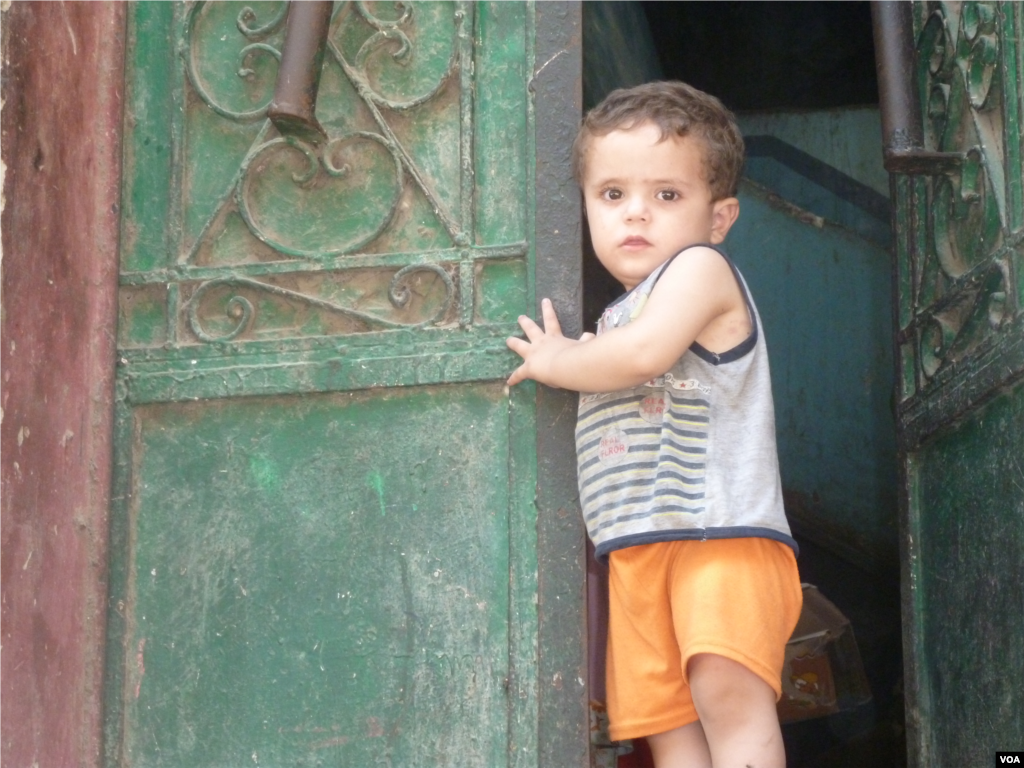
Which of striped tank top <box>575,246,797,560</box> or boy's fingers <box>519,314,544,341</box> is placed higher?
boy's fingers <box>519,314,544,341</box>

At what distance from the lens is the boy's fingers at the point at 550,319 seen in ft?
8.14

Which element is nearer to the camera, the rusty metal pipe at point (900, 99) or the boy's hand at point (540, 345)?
the boy's hand at point (540, 345)

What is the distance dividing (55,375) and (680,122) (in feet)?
4.03

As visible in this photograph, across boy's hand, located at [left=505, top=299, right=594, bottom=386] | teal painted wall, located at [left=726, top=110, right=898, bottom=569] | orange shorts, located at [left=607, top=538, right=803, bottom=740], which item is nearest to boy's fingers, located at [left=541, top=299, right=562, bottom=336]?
boy's hand, located at [left=505, top=299, right=594, bottom=386]

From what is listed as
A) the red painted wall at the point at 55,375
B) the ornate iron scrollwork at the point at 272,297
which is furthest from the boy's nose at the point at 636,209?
the red painted wall at the point at 55,375

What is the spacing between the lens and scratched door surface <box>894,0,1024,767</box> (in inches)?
93.1

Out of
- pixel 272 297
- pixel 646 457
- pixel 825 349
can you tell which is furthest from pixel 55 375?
pixel 825 349

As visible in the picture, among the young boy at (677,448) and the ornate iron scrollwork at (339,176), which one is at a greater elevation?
the ornate iron scrollwork at (339,176)

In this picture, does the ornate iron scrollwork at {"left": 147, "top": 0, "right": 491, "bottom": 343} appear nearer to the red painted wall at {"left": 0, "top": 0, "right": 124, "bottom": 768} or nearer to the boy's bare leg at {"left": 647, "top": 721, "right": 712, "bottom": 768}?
the red painted wall at {"left": 0, "top": 0, "right": 124, "bottom": 768}

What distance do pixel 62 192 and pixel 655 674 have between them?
1.41 metres

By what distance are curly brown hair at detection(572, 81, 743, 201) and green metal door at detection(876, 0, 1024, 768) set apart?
1.25ft

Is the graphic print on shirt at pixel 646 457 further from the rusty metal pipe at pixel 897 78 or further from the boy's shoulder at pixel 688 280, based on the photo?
the rusty metal pipe at pixel 897 78

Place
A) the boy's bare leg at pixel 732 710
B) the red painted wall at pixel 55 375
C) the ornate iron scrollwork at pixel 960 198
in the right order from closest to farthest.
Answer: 1. the boy's bare leg at pixel 732 710
2. the red painted wall at pixel 55 375
3. the ornate iron scrollwork at pixel 960 198

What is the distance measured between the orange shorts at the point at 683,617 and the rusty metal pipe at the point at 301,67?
968mm
